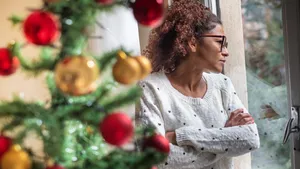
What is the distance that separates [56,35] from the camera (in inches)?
28.2

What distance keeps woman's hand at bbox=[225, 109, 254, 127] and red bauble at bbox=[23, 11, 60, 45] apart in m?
0.78

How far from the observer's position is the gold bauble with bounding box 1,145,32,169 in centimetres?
68

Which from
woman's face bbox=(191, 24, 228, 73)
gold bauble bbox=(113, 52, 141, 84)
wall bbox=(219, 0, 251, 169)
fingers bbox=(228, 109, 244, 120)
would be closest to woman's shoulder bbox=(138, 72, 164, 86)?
woman's face bbox=(191, 24, 228, 73)

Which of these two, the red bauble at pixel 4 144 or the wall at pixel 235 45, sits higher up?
the red bauble at pixel 4 144

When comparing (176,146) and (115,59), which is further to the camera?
(176,146)

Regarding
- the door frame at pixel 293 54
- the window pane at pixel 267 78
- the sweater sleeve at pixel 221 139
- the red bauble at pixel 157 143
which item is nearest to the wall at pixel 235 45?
the window pane at pixel 267 78

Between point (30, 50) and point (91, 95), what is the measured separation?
0.76 meters

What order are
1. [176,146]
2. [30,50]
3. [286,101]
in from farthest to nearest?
1. [286,101]
2. [30,50]
3. [176,146]

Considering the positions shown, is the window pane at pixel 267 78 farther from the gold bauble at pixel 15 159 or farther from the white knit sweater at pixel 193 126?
the gold bauble at pixel 15 159

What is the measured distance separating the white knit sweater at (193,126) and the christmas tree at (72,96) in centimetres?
47

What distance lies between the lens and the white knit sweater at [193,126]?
1.27 meters

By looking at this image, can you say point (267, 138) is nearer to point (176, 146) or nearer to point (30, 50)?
point (176, 146)

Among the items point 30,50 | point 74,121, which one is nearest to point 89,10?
point 74,121

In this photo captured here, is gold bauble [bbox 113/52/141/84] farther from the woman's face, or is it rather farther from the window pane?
the window pane
